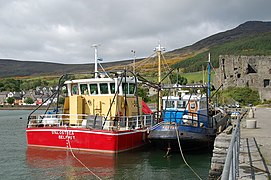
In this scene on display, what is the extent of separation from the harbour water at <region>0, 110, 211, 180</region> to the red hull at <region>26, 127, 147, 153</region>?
0.34 meters

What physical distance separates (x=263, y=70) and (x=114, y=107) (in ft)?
161

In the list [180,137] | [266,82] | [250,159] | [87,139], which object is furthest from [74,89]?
[266,82]

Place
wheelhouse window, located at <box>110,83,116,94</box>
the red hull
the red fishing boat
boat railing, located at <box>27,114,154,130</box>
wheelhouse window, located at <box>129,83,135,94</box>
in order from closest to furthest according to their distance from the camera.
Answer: the red hull
the red fishing boat
boat railing, located at <box>27,114,154,130</box>
wheelhouse window, located at <box>110,83,116,94</box>
wheelhouse window, located at <box>129,83,135,94</box>

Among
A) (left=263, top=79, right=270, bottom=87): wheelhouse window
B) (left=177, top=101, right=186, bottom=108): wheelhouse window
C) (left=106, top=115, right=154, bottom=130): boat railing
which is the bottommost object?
(left=106, top=115, right=154, bottom=130): boat railing

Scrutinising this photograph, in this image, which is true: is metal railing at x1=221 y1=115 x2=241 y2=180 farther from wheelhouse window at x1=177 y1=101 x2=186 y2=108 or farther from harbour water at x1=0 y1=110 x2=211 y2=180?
wheelhouse window at x1=177 y1=101 x2=186 y2=108

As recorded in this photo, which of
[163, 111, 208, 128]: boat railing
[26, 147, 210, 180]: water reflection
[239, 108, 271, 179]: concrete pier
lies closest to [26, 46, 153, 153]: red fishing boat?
[26, 147, 210, 180]: water reflection

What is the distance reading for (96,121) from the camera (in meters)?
16.8

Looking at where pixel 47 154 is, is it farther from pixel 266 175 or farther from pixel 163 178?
pixel 266 175

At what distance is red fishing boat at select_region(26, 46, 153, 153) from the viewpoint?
54.9 ft

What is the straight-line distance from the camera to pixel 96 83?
19172 millimetres


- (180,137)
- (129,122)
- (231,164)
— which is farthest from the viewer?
(129,122)

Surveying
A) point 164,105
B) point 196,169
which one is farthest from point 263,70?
point 196,169

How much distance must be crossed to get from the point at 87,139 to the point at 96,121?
1003mm

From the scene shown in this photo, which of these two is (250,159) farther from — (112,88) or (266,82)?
(266,82)
